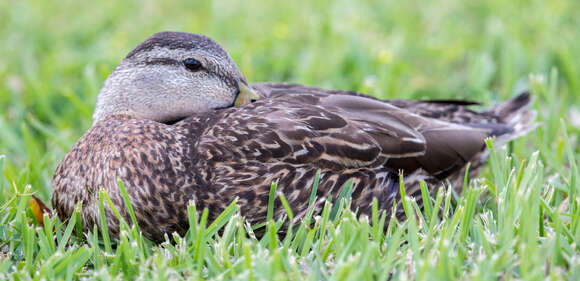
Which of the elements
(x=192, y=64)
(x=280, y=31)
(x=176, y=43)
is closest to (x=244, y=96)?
(x=192, y=64)

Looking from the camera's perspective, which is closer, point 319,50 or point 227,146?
point 227,146

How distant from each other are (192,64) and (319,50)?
82.8 inches

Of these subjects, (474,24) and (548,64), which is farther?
(474,24)

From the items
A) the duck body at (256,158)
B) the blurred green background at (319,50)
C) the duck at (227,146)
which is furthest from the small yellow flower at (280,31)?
the duck body at (256,158)

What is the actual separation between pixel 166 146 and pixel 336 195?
723mm

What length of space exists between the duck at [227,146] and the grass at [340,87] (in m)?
0.10

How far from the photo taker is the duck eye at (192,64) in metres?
3.22

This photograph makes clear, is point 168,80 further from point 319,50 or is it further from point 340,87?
point 319,50

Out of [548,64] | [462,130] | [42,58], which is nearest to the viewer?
[462,130]

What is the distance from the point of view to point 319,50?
519 cm

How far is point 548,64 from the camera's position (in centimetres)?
493

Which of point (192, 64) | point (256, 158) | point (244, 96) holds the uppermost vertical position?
point (192, 64)

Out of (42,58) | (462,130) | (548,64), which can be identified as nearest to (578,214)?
(462,130)

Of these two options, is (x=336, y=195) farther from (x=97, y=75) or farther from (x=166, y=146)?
(x=97, y=75)
